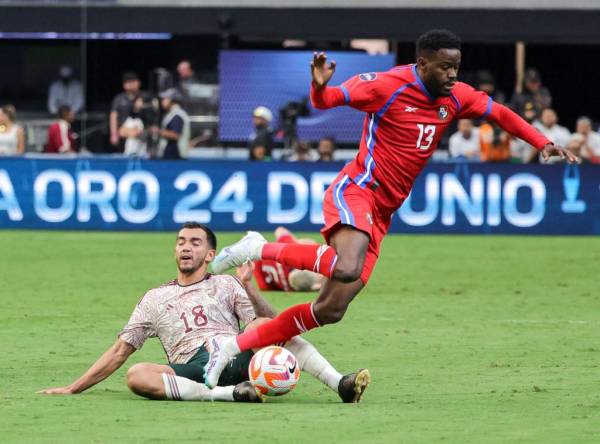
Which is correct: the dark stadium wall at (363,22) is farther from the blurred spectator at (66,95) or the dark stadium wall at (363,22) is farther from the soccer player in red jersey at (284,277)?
the soccer player in red jersey at (284,277)

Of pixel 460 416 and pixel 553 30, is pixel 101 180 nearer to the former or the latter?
pixel 553 30

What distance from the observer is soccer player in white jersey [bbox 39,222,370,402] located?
9617mm

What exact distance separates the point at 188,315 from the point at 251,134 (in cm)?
1981

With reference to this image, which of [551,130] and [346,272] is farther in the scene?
[551,130]

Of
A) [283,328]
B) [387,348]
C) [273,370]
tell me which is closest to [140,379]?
[273,370]

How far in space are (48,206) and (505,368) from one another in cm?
1345

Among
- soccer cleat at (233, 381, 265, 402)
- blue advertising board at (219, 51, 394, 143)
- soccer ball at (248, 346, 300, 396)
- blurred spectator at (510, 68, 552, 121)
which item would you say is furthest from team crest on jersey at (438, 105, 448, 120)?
blue advertising board at (219, 51, 394, 143)

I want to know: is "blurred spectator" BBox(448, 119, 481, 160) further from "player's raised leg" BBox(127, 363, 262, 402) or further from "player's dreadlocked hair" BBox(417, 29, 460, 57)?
"player's raised leg" BBox(127, 363, 262, 402)

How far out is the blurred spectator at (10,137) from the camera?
25188mm

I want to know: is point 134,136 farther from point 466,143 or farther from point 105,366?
point 105,366

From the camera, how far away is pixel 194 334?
9945 millimetres

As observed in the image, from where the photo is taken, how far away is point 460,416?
9000mm

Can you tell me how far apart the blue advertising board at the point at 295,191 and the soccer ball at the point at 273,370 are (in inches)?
537

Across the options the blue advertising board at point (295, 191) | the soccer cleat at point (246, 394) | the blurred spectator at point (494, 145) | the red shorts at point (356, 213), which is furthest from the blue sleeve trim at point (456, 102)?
the blurred spectator at point (494, 145)
